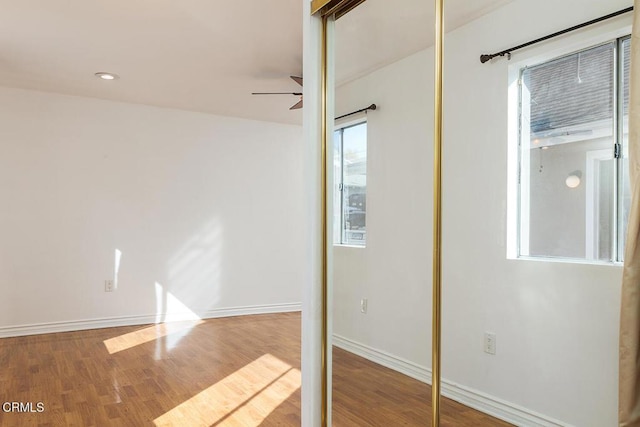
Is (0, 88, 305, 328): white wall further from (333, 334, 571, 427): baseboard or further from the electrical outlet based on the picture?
the electrical outlet

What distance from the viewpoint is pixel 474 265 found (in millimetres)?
1423

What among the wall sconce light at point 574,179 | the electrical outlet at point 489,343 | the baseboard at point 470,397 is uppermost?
the wall sconce light at point 574,179

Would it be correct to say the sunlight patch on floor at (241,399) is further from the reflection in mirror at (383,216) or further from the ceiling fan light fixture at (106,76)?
the ceiling fan light fixture at (106,76)

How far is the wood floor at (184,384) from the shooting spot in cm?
185

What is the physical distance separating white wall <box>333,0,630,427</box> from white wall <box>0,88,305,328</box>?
12.5 ft

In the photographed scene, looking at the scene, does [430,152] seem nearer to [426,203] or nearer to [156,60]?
[426,203]

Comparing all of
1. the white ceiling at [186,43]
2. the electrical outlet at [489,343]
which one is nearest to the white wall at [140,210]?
the white ceiling at [186,43]

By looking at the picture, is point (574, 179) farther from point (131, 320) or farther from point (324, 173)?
point (131, 320)

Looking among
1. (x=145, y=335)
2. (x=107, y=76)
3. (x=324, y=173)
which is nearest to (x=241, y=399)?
(x=324, y=173)

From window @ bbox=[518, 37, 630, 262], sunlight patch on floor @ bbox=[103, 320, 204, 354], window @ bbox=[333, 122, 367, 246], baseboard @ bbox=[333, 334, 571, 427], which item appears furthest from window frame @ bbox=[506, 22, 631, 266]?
sunlight patch on floor @ bbox=[103, 320, 204, 354]

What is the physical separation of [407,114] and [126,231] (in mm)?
4214

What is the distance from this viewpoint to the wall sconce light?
1.12m

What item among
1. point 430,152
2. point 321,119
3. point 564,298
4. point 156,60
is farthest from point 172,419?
point 156,60

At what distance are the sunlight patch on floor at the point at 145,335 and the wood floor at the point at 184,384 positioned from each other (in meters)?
0.02
